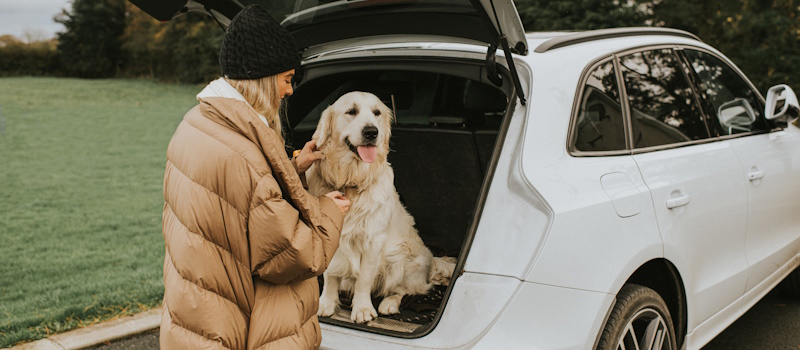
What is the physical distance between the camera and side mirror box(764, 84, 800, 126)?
12.1 feet

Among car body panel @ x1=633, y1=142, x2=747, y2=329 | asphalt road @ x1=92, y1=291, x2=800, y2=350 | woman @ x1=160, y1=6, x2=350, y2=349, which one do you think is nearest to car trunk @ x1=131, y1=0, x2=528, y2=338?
woman @ x1=160, y1=6, x2=350, y2=349

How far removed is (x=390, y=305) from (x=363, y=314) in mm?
213

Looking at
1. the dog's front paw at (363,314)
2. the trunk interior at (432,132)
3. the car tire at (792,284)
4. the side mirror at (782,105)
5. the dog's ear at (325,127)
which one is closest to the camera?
the dog's front paw at (363,314)

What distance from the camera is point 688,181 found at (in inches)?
109

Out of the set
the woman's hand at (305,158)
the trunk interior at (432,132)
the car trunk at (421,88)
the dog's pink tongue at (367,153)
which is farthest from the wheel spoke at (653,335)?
the woman's hand at (305,158)

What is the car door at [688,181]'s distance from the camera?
2.65 metres

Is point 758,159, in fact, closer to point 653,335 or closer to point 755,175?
point 755,175

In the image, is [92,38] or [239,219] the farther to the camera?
[92,38]

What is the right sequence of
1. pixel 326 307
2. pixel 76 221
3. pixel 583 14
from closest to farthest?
pixel 326 307 → pixel 76 221 → pixel 583 14

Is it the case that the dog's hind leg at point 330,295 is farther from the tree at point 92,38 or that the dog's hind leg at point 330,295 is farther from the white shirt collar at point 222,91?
the tree at point 92,38

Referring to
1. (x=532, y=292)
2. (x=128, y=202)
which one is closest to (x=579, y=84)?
(x=532, y=292)

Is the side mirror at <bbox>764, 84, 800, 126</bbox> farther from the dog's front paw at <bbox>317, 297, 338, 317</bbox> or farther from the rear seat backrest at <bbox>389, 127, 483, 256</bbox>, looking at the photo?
the dog's front paw at <bbox>317, 297, 338, 317</bbox>

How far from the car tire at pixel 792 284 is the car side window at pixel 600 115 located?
2.78 meters

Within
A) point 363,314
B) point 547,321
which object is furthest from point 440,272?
point 547,321
